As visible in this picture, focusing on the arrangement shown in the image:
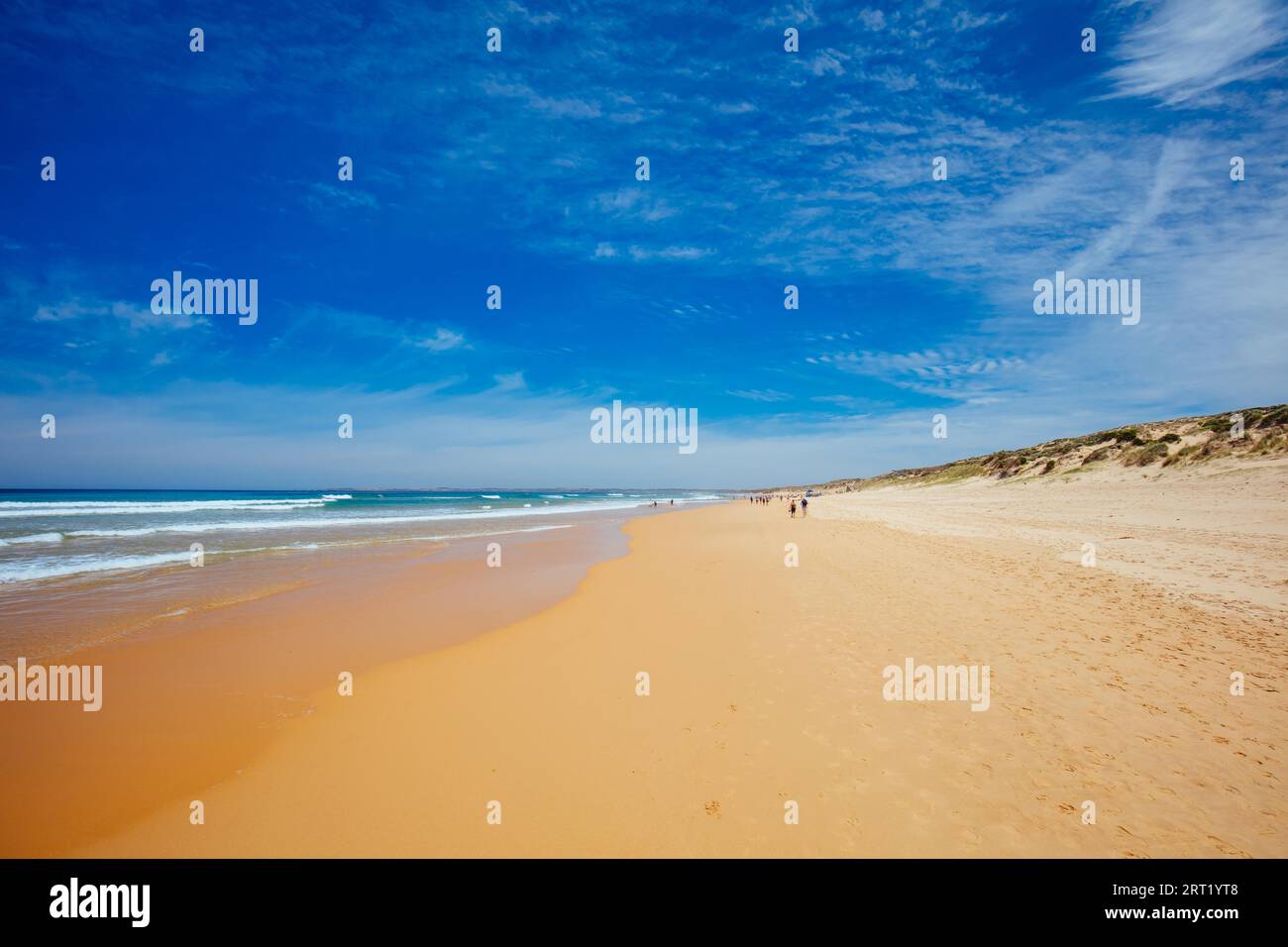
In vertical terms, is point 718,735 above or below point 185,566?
below

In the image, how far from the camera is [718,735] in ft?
19.2

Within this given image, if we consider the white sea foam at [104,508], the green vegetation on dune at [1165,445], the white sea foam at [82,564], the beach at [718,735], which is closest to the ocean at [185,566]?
the white sea foam at [82,564]

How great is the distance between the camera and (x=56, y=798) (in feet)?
15.2

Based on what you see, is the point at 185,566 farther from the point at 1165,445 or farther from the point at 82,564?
the point at 1165,445

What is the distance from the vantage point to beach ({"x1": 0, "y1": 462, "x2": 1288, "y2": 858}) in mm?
A: 4223

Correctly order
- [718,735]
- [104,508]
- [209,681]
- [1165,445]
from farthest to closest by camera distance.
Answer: [104,508] → [1165,445] → [209,681] → [718,735]

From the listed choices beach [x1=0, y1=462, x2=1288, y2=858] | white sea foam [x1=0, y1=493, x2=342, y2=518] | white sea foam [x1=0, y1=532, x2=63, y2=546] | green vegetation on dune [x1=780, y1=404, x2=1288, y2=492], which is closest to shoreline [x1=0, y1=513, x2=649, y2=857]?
beach [x1=0, y1=462, x2=1288, y2=858]

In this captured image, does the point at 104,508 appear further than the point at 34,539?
Yes

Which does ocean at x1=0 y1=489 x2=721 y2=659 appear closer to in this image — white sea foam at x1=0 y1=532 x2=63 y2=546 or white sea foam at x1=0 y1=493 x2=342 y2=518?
white sea foam at x1=0 y1=532 x2=63 y2=546

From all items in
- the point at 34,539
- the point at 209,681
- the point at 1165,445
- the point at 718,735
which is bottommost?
the point at 718,735

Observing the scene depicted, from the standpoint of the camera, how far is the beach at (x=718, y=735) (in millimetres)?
4223

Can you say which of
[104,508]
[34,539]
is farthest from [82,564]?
[104,508]
